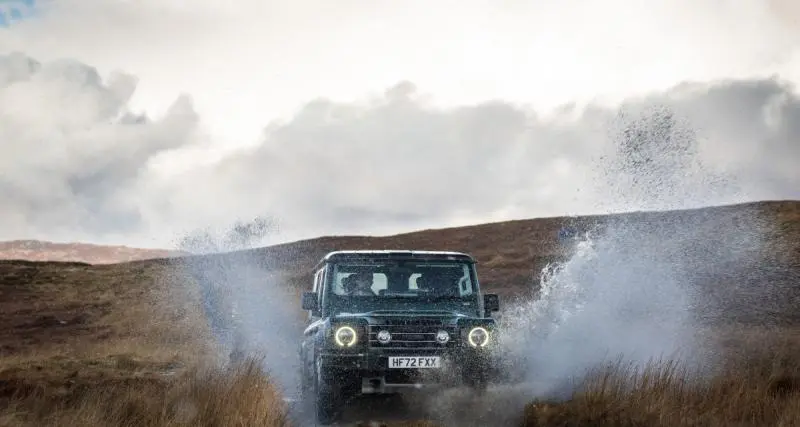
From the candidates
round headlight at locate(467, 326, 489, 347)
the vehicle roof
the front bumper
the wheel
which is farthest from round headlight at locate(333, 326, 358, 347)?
the vehicle roof

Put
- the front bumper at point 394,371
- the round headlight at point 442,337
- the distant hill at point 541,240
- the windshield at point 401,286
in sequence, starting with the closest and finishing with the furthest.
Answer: the front bumper at point 394,371, the round headlight at point 442,337, the windshield at point 401,286, the distant hill at point 541,240

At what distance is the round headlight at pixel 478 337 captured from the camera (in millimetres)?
9031

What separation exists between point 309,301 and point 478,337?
2.27m

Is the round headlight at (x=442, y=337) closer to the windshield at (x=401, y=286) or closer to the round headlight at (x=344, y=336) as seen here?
the round headlight at (x=344, y=336)

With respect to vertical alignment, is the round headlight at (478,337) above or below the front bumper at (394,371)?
above

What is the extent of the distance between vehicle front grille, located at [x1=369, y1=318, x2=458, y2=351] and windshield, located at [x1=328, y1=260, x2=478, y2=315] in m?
0.94

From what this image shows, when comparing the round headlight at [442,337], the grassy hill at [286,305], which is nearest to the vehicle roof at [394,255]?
the round headlight at [442,337]

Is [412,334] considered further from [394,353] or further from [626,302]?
[626,302]

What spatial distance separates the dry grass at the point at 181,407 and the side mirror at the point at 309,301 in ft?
3.97

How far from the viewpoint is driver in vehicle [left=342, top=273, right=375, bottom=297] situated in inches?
401

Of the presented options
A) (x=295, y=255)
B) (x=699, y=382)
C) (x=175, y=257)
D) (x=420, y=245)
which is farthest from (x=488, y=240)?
(x=699, y=382)

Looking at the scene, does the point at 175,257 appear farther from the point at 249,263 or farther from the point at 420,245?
the point at 420,245

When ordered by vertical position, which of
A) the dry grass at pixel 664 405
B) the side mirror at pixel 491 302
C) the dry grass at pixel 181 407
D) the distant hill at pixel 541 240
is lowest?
the dry grass at pixel 664 405

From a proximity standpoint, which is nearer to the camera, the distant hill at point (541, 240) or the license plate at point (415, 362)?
the license plate at point (415, 362)
